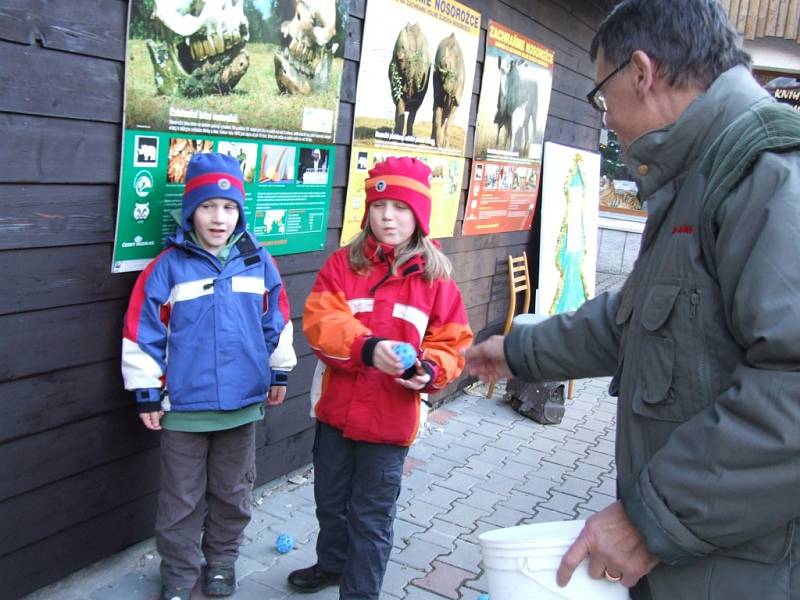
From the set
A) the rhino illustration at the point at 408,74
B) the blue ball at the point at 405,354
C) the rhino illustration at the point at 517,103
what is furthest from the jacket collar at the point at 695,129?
the rhino illustration at the point at 517,103

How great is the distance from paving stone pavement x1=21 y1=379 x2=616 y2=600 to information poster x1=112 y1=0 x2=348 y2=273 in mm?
1293

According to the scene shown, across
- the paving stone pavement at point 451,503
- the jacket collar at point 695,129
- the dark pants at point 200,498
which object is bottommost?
the paving stone pavement at point 451,503

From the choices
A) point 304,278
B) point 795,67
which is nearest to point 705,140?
point 304,278

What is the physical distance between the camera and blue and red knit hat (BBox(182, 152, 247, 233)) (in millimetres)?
2902

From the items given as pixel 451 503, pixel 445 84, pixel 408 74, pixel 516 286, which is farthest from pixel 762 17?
pixel 451 503

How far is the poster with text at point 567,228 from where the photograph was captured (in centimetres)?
687

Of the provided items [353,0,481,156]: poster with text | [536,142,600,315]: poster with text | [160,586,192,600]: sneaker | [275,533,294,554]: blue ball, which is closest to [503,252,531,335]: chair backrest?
[536,142,600,315]: poster with text

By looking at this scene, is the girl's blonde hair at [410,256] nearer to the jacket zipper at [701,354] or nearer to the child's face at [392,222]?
the child's face at [392,222]

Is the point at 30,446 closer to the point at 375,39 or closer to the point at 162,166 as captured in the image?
the point at 162,166

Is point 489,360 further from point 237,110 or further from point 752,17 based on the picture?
point 752,17

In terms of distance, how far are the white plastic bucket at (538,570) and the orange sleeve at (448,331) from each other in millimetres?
1285

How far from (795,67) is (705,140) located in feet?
41.0

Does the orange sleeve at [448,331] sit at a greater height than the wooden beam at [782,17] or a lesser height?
lesser

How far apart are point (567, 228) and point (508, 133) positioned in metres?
1.42
